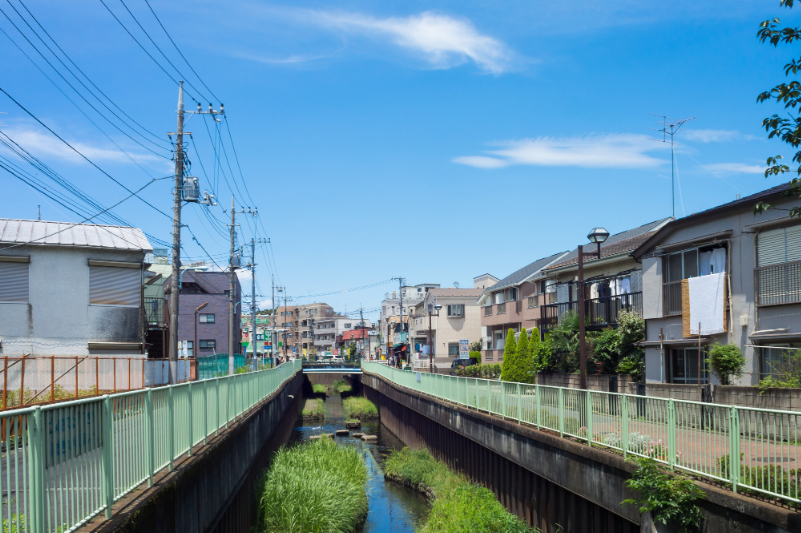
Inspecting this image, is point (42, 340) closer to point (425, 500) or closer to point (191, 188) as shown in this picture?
point (191, 188)

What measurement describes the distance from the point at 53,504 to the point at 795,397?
13804 millimetres

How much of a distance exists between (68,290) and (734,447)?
2615cm

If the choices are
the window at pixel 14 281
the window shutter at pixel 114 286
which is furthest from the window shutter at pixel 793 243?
the window at pixel 14 281

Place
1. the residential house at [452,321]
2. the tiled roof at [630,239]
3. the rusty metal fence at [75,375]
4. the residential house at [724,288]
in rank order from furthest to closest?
the residential house at [452,321] < the tiled roof at [630,239] < the rusty metal fence at [75,375] < the residential house at [724,288]

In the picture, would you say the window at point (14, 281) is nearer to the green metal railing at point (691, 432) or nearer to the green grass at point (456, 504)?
the green grass at point (456, 504)

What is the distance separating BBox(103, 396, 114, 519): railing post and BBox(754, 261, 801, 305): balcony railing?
1673cm

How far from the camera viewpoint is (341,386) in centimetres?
7519

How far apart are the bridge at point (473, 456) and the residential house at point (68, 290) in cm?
1021

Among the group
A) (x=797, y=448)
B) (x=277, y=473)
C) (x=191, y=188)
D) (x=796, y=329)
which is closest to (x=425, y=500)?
(x=277, y=473)

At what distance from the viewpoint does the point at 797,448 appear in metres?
7.58

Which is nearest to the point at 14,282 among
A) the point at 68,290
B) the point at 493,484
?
the point at 68,290

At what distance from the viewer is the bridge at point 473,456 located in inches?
222

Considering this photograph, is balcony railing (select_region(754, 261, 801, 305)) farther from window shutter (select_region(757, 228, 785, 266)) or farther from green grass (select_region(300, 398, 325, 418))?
green grass (select_region(300, 398, 325, 418))

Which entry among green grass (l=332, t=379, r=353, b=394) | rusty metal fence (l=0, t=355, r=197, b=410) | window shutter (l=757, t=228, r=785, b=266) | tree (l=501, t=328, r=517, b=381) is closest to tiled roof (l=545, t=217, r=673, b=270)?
tree (l=501, t=328, r=517, b=381)
